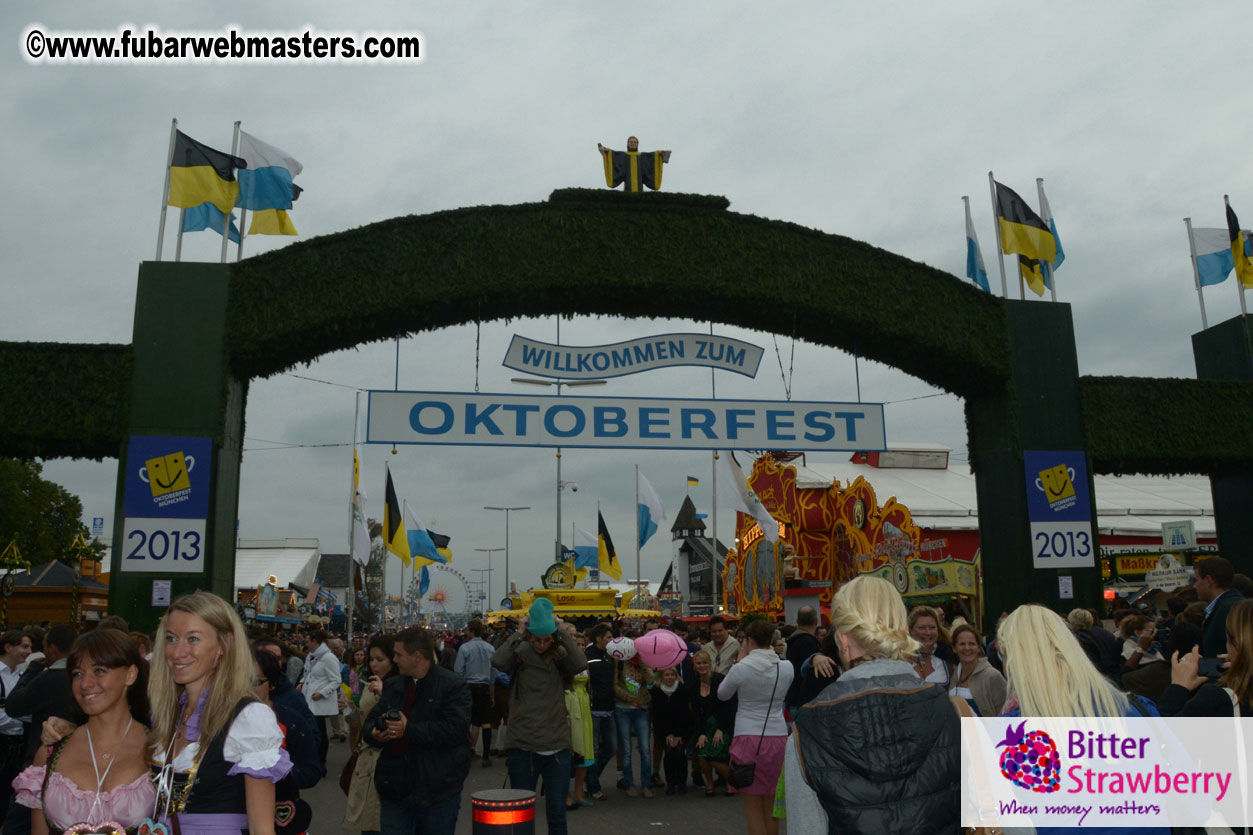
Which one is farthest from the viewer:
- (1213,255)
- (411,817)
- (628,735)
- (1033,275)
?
(1213,255)

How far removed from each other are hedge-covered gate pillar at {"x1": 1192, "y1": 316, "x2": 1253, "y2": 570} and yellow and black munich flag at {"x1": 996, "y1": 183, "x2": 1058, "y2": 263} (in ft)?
11.8

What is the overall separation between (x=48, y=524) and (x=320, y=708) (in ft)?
130

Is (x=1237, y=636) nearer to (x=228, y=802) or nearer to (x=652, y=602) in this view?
(x=228, y=802)

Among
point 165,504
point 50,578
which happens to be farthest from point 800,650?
point 50,578

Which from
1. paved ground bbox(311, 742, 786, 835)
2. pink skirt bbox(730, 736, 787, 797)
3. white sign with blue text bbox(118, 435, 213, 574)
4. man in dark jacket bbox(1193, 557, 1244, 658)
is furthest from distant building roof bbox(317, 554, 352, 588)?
man in dark jacket bbox(1193, 557, 1244, 658)

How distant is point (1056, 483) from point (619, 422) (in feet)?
21.2

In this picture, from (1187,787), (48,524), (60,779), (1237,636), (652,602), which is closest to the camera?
(1187,787)

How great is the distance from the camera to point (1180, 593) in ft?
33.1

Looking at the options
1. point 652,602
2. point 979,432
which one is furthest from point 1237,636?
point 652,602

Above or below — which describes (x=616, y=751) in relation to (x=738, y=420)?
below

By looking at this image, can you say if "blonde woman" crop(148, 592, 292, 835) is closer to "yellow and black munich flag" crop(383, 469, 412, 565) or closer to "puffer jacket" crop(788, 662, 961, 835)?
"puffer jacket" crop(788, 662, 961, 835)

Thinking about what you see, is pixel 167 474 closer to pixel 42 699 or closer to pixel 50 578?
pixel 42 699

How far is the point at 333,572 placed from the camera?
321 ft

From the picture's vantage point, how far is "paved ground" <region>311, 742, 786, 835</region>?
8789 millimetres
